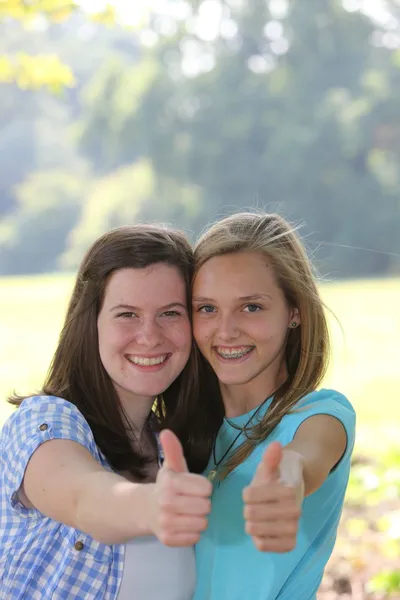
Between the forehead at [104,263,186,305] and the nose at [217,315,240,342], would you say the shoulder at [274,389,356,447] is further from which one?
the forehead at [104,263,186,305]

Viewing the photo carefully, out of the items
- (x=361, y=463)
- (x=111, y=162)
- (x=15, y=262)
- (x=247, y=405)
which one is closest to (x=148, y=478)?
(x=247, y=405)

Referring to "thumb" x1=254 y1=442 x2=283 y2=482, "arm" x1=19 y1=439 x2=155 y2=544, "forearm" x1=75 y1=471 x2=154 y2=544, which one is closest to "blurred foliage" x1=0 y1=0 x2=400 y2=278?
"arm" x1=19 y1=439 x2=155 y2=544

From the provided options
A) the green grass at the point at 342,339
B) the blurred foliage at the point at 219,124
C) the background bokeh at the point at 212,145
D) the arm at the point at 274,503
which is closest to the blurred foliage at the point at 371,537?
the arm at the point at 274,503

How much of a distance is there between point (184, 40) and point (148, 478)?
27.7ft

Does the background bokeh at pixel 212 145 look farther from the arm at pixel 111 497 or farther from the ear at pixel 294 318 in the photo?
the arm at pixel 111 497

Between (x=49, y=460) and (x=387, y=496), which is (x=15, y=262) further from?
(x=49, y=460)

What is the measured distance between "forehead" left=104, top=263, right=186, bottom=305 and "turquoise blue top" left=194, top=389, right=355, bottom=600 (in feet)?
1.10

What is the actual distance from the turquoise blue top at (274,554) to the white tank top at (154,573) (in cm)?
5

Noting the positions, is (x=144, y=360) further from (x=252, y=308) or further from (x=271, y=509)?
(x=271, y=509)

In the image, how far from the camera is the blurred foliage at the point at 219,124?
859 cm

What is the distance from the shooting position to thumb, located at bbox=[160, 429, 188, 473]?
3.47 feet

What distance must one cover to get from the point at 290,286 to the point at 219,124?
7.54 m

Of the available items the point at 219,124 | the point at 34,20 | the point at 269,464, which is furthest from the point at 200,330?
the point at 219,124

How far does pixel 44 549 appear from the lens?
151 centimetres
